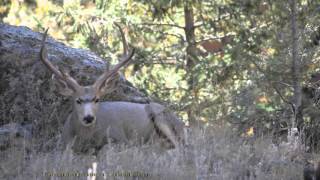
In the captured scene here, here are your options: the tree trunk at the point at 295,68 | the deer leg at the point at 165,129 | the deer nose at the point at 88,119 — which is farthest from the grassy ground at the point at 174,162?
the tree trunk at the point at 295,68

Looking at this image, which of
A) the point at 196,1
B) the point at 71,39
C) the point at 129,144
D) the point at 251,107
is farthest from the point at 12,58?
the point at 71,39

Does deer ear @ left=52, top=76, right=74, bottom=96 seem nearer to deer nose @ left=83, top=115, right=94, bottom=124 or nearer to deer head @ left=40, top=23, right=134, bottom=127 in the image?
deer head @ left=40, top=23, right=134, bottom=127

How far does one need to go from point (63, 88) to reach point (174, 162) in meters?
2.94

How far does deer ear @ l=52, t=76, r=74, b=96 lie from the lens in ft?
30.8

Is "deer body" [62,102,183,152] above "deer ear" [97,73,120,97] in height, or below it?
below

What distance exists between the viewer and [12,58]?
10.4 metres

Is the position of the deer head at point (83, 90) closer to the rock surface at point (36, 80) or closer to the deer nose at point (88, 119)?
the deer nose at point (88, 119)

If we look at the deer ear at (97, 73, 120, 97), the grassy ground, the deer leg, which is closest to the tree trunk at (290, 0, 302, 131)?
the grassy ground

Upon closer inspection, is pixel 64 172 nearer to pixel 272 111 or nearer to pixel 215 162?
pixel 215 162

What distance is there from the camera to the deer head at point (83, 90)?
902 cm

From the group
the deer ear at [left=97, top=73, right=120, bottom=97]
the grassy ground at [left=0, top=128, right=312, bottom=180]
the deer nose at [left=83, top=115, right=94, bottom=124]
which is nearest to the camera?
the grassy ground at [left=0, top=128, right=312, bottom=180]

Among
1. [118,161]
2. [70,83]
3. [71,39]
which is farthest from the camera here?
[71,39]

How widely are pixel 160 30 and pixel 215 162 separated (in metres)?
9.62

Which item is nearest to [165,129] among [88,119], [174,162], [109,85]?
[109,85]
